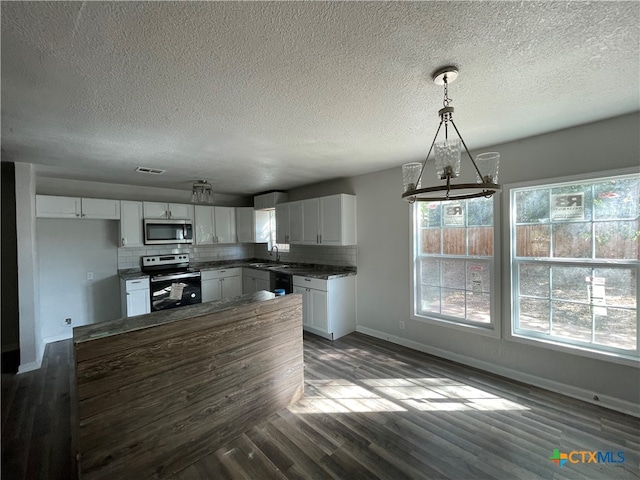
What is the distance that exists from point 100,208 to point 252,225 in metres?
2.50

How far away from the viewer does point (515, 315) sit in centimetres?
282

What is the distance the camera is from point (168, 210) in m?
4.79

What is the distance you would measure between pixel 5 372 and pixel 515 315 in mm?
5750

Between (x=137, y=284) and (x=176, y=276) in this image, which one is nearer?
(x=137, y=284)

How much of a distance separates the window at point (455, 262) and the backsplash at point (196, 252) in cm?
410

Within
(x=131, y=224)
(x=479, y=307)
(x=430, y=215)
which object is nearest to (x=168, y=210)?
(x=131, y=224)

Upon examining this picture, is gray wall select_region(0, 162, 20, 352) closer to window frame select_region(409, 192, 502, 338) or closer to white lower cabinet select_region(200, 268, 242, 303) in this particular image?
white lower cabinet select_region(200, 268, 242, 303)

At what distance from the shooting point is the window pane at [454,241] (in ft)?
10.5

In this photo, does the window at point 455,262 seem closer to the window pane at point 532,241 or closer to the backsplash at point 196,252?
the window pane at point 532,241

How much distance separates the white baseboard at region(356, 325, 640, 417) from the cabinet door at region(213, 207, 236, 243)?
12.0 ft

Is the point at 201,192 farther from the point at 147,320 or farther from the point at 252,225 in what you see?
the point at 147,320

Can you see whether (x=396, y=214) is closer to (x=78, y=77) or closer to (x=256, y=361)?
(x=256, y=361)

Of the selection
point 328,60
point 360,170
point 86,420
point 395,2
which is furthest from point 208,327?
point 360,170

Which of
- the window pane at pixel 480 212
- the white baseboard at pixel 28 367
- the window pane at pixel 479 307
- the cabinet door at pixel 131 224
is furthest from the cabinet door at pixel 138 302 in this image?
the window pane at pixel 480 212
